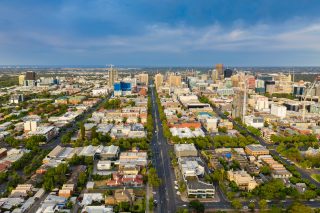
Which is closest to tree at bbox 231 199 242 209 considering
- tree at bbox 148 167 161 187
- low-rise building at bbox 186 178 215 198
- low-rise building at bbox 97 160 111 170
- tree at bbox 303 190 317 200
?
low-rise building at bbox 186 178 215 198

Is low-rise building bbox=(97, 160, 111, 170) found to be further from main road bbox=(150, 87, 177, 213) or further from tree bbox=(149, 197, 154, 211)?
tree bbox=(149, 197, 154, 211)

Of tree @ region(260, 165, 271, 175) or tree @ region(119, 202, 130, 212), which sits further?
tree @ region(260, 165, 271, 175)

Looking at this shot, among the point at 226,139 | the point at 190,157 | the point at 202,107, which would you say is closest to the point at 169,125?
the point at 226,139

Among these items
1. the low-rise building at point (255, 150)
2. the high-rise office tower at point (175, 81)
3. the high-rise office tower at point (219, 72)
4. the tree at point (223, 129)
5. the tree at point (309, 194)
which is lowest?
the tree at point (309, 194)

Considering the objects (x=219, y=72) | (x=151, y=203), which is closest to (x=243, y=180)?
(x=151, y=203)

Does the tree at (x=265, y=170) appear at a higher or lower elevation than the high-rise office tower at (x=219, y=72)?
lower

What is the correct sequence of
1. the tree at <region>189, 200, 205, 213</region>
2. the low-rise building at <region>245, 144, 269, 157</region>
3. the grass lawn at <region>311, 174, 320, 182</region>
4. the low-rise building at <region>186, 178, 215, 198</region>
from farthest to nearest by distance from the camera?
the low-rise building at <region>245, 144, 269, 157</region> < the grass lawn at <region>311, 174, 320, 182</region> < the low-rise building at <region>186, 178, 215, 198</region> < the tree at <region>189, 200, 205, 213</region>

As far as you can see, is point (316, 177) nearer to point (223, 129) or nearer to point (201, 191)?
point (201, 191)

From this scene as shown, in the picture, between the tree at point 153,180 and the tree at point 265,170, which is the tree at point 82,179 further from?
the tree at point 265,170

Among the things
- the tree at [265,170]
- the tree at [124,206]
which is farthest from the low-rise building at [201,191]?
the tree at [265,170]

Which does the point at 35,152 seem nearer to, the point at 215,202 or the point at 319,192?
the point at 215,202

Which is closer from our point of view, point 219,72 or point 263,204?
point 263,204

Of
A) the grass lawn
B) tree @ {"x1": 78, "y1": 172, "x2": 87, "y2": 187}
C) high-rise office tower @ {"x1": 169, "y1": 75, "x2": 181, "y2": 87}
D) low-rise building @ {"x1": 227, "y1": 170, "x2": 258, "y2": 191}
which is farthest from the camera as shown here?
high-rise office tower @ {"x1": 169, "y1": 75, "x2": 181, "y2": 87}
